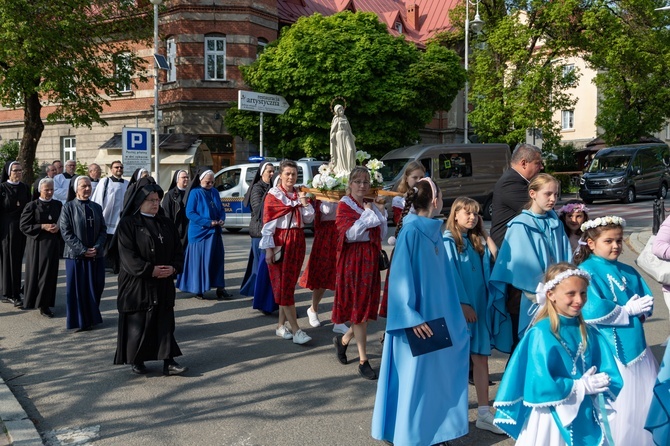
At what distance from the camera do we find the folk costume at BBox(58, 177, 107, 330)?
8094 mm

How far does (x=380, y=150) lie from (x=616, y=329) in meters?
25.1

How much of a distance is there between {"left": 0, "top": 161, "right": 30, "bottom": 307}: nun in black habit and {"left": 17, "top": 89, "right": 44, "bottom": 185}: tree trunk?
14691mm

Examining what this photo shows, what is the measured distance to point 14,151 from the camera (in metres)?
35.6

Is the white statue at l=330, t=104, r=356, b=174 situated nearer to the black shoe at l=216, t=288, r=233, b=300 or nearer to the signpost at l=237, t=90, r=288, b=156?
the black shoe at l=216, t=288, r=233, b=300

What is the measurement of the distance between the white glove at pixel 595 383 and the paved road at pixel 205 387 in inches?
57.1

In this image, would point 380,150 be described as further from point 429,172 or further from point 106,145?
point 106,145

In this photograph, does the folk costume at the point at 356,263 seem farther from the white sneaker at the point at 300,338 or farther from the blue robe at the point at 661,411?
the blue robe at the point at 661,411

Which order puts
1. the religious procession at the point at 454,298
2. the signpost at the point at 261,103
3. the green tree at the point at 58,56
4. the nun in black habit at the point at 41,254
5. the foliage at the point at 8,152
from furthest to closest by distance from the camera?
the foliage at the point at 8,152 → the green tree at the point at 58,56 → the signpost at the point at 261,103 → the nun in black habit at the point at 41,254 → the religious procession at the point at 454,298

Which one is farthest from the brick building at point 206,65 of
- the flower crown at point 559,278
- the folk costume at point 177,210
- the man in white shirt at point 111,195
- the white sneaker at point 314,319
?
the flower crown at point 559,278

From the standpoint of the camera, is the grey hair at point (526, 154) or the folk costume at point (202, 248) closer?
the grey hair at point (526, 154)

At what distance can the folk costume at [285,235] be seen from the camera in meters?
7.39

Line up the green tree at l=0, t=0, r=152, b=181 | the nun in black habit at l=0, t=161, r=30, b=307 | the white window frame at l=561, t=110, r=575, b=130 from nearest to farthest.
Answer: the nun in black habit at l=0, t=161, r=30, b=307 → the green tree at l=0, t=0, r=152, b=181 → the white window frame at l=561, t=110, r=575, b=130

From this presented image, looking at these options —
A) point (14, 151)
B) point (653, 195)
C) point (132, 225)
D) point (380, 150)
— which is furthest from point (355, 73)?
point (132, 225)

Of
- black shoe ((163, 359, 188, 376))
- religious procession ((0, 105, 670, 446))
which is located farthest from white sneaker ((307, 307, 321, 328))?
black shoe ((163, 359, 188, 376))
